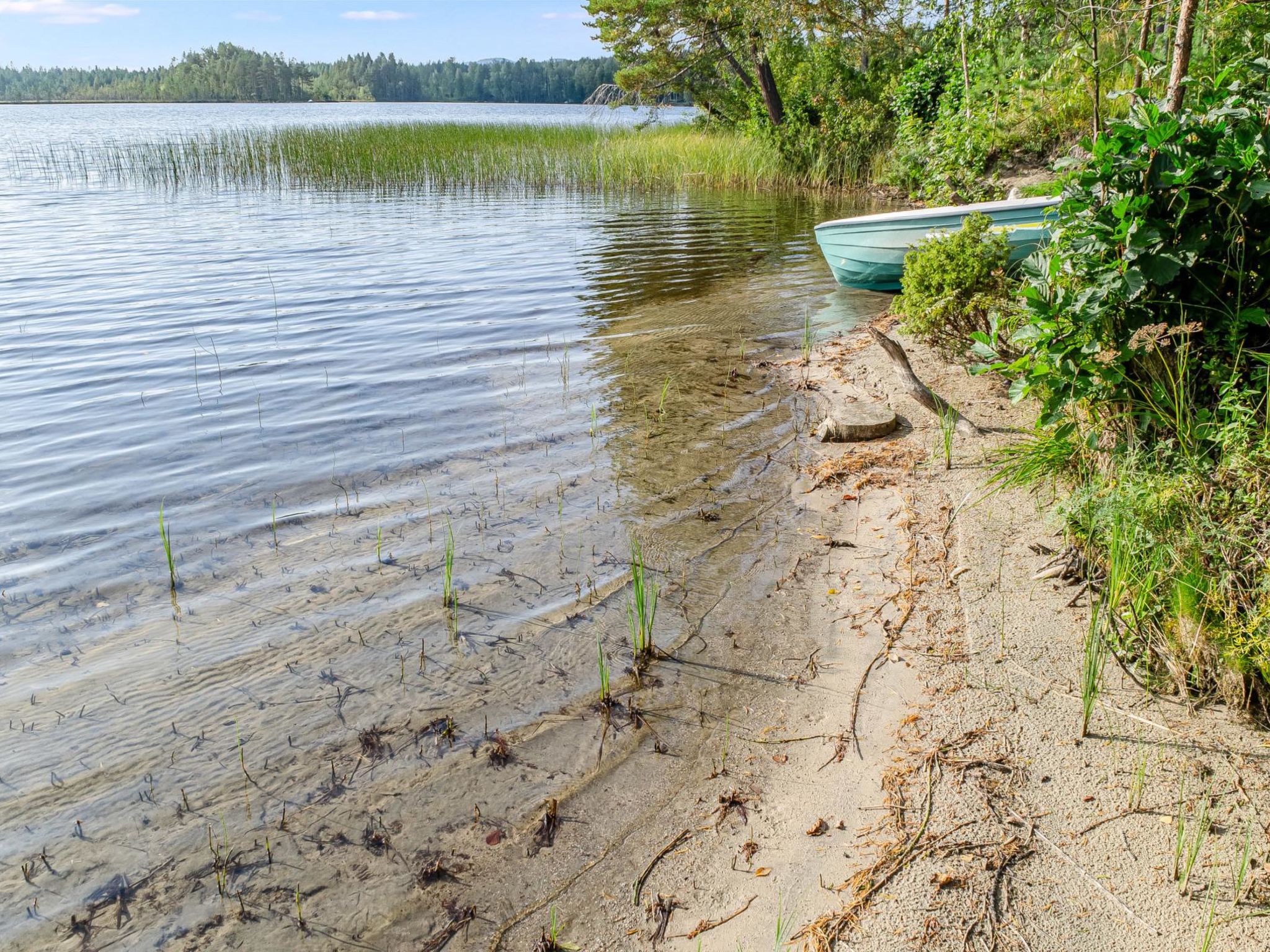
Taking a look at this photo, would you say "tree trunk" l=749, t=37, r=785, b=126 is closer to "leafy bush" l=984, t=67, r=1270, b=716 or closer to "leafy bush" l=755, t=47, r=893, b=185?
"leafy bush" l=755, t=47, r=893, b=185

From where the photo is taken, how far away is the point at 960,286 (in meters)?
6.67

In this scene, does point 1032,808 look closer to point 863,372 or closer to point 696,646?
point 696,646

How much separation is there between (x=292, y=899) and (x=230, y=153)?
26.6 meters

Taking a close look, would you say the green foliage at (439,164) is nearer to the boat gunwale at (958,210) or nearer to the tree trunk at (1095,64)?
the boat gunwale at (958,210)

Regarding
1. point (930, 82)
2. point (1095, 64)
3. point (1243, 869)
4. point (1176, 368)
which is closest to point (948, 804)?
point (1243, 869)

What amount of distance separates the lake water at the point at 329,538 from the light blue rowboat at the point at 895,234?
0.41 m

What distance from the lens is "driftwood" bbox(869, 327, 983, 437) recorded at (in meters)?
5.70

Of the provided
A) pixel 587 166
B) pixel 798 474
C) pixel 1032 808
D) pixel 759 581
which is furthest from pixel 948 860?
pixel 587 166

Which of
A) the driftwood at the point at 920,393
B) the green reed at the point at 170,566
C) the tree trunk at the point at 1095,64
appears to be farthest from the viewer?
the driftwood at the point at 920,393

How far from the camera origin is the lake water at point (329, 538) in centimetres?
297

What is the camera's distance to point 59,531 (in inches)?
190

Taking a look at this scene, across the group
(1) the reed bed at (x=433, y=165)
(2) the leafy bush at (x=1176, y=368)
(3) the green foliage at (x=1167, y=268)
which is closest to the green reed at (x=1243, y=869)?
(2) the leafy bush at (x=1176, y=368)

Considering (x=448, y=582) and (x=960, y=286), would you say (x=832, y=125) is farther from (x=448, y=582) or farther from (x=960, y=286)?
(x=448, y=582)

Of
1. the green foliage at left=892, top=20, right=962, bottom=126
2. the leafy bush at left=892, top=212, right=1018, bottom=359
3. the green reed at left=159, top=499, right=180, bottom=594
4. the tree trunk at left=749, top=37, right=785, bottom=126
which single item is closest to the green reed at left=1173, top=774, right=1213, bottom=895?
the green reed at left=159, top=499, right=180, bottom=594
